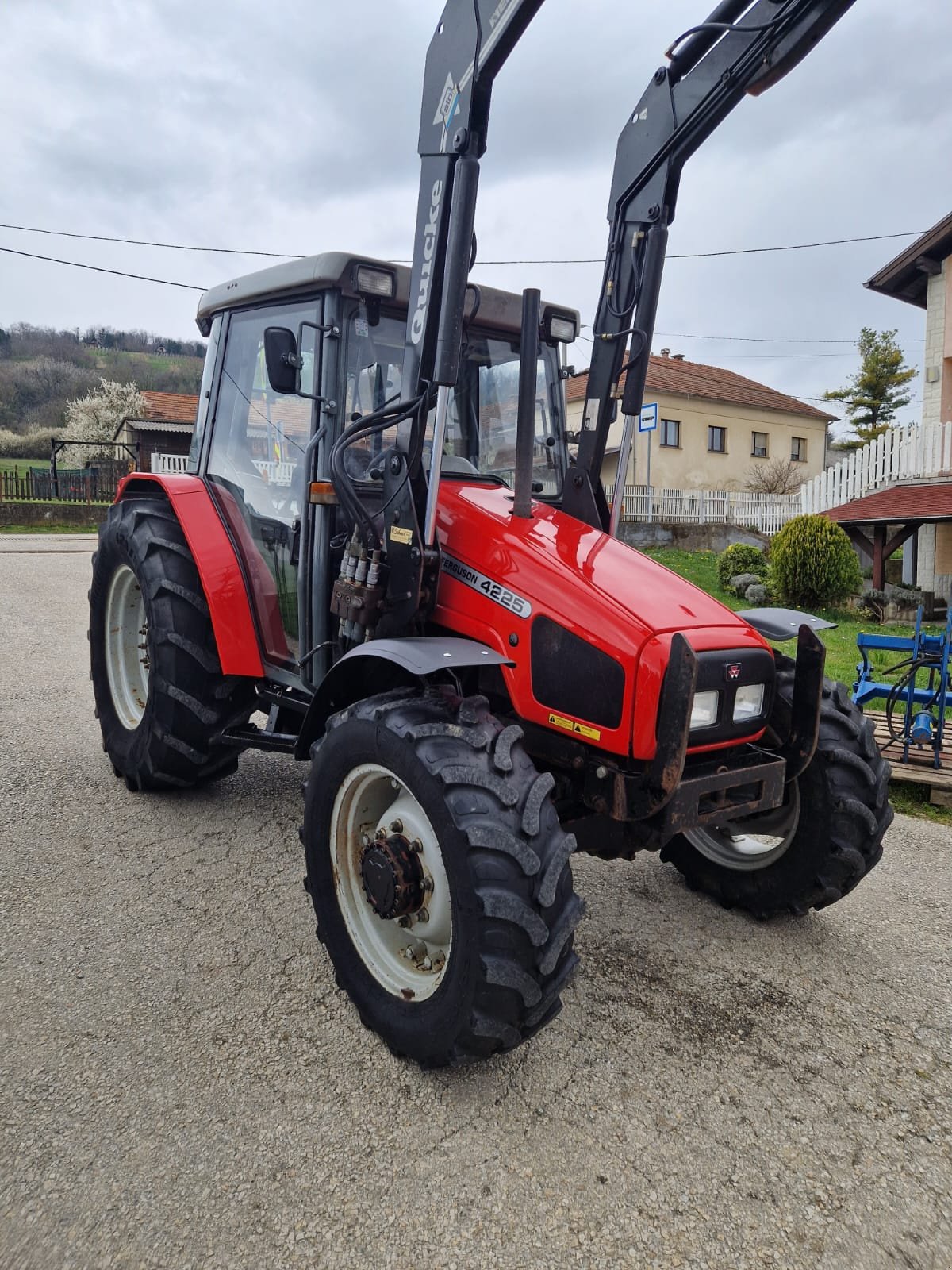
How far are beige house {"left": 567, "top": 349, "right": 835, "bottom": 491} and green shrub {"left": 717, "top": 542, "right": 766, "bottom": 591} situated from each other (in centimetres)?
1356

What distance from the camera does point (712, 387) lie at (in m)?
31.0

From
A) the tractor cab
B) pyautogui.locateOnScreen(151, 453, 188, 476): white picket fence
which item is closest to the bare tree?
pyautogui.locateOnScreen(151, 453, 188, 476): white picket fence

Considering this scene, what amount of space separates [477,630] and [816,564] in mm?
9827

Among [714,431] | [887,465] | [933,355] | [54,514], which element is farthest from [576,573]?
[714,431]

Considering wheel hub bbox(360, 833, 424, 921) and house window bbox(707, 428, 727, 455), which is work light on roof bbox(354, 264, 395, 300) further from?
house window bbox(707, 428, 727, 455)

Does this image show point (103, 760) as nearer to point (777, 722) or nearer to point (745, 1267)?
point (777, 722)

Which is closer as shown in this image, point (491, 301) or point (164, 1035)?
point (164, 1035)

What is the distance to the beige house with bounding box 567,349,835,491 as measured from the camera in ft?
95.0

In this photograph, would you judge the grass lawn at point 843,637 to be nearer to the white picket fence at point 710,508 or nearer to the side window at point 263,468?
the white picket fence at point 710,508

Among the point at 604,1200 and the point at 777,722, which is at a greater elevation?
the point at 777,722

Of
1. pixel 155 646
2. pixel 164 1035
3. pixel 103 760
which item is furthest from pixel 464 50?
pixel 103 760

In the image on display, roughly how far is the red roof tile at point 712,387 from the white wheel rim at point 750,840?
80.4 feet

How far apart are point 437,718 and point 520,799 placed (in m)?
0.35

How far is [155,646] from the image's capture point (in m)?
3.84
